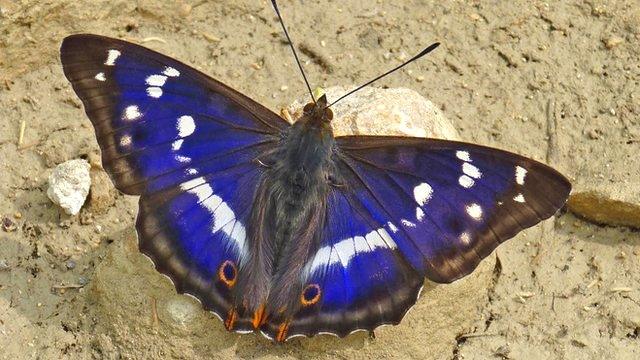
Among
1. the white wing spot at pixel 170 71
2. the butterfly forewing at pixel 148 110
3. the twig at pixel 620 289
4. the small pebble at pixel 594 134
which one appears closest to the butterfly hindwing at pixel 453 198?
the butterfly forewing at pixel 148 110

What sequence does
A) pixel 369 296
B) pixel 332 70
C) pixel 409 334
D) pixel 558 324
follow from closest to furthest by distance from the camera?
pixel 369 296
pixel 409 334
pixel 558 324
pixel 332 70

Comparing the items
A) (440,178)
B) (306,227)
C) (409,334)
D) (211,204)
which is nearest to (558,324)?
(409,334)

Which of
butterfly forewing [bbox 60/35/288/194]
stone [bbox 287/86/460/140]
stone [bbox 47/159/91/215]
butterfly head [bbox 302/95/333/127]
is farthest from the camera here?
stone [bbox 47/159/91/215]

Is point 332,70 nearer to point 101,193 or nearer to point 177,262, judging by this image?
point 101,193

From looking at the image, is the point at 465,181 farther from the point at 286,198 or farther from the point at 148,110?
the point at 148,110

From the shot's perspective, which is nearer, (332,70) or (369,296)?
(369,296)

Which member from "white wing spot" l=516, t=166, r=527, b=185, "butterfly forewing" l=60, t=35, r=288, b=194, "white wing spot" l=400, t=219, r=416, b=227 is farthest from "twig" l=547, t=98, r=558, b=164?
"butterfly forewing" l=60, t=35, r=288, b=194

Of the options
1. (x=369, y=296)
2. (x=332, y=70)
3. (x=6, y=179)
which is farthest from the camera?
(x=332, y=70)

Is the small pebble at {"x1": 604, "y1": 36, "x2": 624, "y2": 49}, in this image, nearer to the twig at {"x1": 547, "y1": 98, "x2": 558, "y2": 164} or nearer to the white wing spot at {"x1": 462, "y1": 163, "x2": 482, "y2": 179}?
the twig at {"x1": 547, "y1": 98, "x2": 558, "y2": 164}
